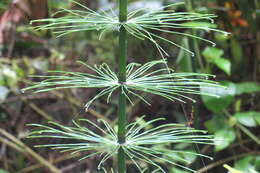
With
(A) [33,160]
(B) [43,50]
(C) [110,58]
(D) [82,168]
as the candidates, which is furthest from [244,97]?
(B) [43,50]

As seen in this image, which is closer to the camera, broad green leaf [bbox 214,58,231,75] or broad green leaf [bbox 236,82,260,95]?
broad green leaf [bbox 214,58,231,75]

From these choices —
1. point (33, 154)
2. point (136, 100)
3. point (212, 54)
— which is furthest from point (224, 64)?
point (33, 154)

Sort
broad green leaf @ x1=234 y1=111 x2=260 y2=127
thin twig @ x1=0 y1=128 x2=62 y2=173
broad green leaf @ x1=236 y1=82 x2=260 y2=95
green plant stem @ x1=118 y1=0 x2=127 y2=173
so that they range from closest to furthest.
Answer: green plant stem @ x1=118 y1=0 x2=127 y2=173, broad green leaf @ x1=234 y1=111 x2=260 y2=127, broad green leaf @ x1=236 y1=82 x2=260 y2=95, thin twig @ x1=0 y1=128 x2=62 y2=173

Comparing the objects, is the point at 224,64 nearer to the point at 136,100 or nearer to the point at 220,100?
the point at 220,100

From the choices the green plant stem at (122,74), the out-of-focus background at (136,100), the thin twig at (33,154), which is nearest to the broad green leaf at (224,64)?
the out-of-focus background at (136,100)

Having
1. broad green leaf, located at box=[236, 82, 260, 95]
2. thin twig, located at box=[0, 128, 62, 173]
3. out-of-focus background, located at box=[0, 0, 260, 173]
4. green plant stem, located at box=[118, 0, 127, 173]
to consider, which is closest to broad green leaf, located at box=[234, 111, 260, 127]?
out-of-focus background, located at box=[0, 0, 260, 173]

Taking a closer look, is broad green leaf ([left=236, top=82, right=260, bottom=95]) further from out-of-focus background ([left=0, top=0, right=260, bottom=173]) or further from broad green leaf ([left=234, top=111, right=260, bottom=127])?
broad green leaf ([left=234, top=111, right=260, bottom=127])

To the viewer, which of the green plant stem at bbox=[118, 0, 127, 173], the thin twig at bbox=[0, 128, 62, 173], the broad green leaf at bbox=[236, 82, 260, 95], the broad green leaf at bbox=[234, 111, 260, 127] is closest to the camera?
the green plant stem at bbox=[118, 0, 127, 173]

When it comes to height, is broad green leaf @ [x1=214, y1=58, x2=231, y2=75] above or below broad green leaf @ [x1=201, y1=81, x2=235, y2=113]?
above

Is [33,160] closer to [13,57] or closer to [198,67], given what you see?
[13,57]

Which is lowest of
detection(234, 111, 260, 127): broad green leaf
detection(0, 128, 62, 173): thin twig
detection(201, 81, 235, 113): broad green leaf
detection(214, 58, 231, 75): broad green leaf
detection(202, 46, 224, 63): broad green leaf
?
detection(0, 128, 62, 173): thin twig
